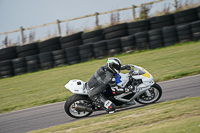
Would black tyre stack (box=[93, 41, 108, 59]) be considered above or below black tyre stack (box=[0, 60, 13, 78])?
above

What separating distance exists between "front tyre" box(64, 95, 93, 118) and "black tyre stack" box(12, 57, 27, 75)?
32.4 ft

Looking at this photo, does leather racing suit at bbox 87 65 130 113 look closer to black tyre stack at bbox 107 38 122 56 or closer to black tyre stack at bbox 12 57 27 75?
black tyre stack at bbox 107 38 122 56

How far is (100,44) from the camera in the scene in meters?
15.4

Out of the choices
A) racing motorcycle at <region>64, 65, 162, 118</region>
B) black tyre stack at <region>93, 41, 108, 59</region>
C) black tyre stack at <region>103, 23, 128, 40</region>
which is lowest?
racing motorcycle at <region>64, 65, 162, 118</region>

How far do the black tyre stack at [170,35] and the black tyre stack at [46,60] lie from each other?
7.40 metres

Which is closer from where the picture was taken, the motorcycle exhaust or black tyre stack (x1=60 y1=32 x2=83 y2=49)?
the motorcycle exhaust

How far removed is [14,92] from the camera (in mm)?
11539

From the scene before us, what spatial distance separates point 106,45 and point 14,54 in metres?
6.24

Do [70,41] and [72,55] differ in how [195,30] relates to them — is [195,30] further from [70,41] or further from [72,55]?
[70,41]

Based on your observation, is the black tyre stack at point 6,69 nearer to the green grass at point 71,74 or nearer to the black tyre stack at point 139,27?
the green grass at point 71,74

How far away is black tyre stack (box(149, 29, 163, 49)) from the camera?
49.1ft

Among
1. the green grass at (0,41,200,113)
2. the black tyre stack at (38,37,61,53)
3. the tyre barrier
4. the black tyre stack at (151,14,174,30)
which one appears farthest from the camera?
the black tyre stack at (38,37,61,53)

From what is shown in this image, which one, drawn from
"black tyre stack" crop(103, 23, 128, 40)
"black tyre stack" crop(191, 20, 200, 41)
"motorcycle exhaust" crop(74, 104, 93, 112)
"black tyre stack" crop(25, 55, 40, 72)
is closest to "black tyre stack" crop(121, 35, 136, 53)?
"black tyre stack" crop(103, 23, 128, 40)

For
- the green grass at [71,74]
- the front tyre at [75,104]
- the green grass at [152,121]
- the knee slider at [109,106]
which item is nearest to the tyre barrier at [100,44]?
the green grass at [71,74]
